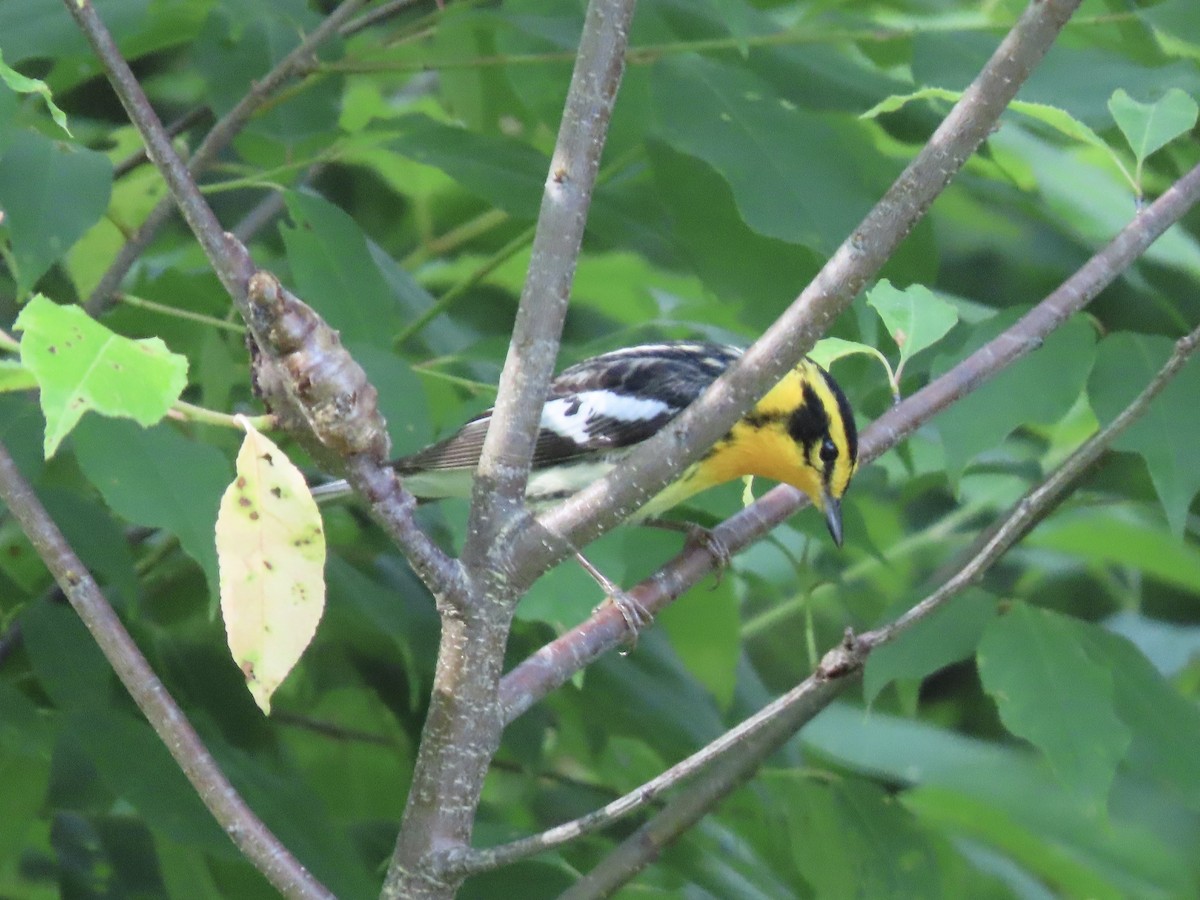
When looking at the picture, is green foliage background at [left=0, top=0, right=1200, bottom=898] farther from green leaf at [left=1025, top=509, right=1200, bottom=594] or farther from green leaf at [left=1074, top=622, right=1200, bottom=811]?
green leaf at [left=1025, top=509, right=1200, bottom=594]

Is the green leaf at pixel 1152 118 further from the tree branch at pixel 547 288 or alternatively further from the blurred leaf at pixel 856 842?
the blurred leaf at pixel 856 842

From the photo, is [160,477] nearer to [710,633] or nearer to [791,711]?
[791,711]

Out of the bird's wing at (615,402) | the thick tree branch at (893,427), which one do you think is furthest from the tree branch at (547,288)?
the bird's wing at (615,402)

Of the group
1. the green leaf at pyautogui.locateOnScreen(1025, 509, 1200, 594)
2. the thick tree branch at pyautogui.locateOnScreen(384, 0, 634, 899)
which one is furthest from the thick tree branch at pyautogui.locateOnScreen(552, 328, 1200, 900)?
the green leaf at pyautogui.locateOnScreen(1025, 509, 1200, 594)

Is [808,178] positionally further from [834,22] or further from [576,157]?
[576,157]

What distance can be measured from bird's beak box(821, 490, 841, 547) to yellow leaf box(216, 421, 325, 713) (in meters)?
1.54

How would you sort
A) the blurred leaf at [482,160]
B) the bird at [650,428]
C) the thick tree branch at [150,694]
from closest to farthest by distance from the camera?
the thick tree branch at [150,694], the blurred leaf at [482,160], the bird at [650,428]

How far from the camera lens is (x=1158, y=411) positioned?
2.22 metres

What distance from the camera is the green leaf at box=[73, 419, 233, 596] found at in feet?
6.26

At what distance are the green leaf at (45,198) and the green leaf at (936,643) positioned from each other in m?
1.35

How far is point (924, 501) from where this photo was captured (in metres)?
6.60

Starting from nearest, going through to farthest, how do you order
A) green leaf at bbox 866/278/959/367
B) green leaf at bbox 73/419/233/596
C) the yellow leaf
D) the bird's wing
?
the yellow leaf, green leaf at bbox 866/278/959/367, green leaf at bbox 73/419/233/596, the bird's wing

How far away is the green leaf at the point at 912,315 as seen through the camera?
5.87ft

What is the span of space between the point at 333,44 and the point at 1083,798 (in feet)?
5.65
